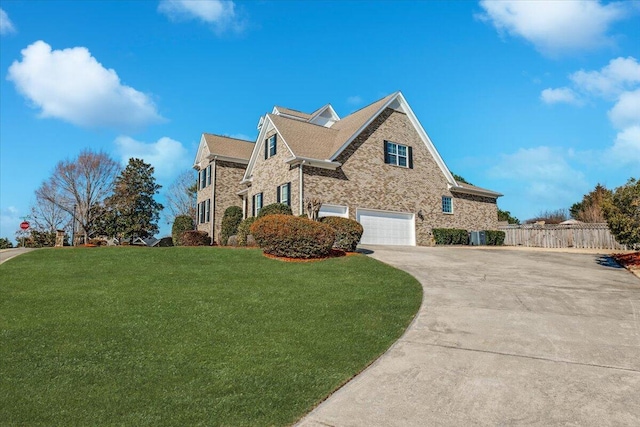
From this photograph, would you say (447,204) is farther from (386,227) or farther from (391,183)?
(386,227)

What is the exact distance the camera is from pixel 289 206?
21953 millimetres

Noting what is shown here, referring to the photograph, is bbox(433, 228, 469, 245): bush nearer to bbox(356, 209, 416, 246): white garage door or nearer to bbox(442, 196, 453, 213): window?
bbox(442, 196, 453, 213): window

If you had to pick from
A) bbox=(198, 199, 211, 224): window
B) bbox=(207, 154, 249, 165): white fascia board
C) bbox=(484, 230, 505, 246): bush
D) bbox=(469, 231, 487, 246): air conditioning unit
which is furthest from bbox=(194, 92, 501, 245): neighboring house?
bbox=(207, 154, 249, 165): white fascia board

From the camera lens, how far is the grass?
4.83 m

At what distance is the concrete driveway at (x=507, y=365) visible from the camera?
442 centimetres

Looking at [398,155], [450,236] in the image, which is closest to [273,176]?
[398,155]

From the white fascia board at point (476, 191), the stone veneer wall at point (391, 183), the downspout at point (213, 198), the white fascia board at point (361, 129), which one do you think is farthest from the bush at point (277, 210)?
the white fascia board at point (476, 191)

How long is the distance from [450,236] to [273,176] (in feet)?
39.3

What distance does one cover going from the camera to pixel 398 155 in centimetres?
2522

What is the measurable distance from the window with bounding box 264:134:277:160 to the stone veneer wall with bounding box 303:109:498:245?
405 cm

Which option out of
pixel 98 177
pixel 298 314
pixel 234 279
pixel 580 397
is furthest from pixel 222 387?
pixel 98 177

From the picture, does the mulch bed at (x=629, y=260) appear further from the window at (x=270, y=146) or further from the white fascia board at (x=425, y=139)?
the window at (x=270, y=146)

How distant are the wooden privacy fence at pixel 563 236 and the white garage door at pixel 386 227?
27.2 feet

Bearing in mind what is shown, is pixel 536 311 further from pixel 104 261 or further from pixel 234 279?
pixel 104 261
